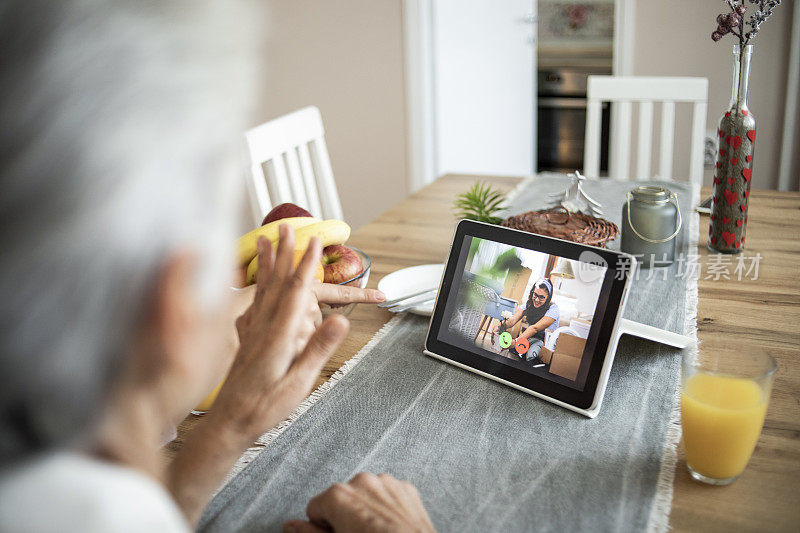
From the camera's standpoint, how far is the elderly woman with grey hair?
41cm

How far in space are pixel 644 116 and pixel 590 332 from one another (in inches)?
59.5

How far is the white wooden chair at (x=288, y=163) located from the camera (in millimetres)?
1798

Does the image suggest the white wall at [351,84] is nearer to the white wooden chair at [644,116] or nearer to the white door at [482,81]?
the white door at [482,81]

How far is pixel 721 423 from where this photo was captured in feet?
2.45

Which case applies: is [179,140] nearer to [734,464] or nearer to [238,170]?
[238,170]

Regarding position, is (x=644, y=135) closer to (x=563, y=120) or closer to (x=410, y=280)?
(x=410, y=280)

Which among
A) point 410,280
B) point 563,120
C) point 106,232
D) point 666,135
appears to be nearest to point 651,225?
point 410,280

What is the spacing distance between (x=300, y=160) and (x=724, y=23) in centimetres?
116

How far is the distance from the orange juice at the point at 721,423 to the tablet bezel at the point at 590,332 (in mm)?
122

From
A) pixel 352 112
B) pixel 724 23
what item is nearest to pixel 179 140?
pixel 724 23

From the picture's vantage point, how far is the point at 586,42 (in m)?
4.39

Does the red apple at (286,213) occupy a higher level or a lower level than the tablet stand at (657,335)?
higher

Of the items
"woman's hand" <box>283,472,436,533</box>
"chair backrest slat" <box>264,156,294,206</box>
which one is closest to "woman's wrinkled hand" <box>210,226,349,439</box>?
"woman's hand" <box>283,472,436,533</box>

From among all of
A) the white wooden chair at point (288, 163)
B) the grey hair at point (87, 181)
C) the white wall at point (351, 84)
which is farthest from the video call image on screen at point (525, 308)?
the white wall at point (351, 84)
